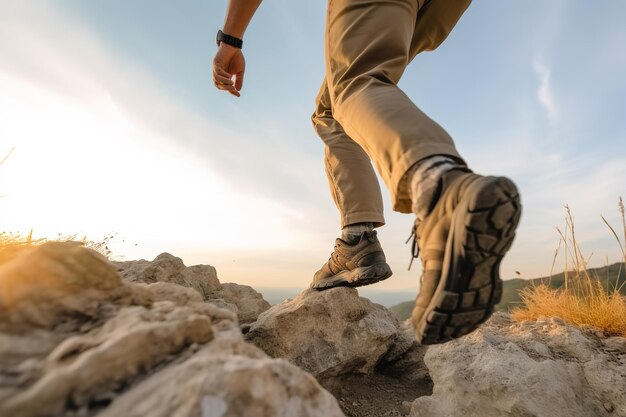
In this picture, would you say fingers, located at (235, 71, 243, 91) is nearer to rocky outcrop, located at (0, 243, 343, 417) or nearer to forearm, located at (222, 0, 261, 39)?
forearm, located at (222, 0, 261, 39)

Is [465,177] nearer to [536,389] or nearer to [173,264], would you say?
[536,389]

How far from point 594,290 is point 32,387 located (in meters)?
3.45

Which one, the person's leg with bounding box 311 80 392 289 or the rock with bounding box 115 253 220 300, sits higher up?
the person's leg with bounding box 311 80 392 289

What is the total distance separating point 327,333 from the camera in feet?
7.38

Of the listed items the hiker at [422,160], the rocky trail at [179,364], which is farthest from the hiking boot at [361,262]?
the hiker at [422,160]

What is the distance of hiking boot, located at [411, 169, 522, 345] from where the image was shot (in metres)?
1.02

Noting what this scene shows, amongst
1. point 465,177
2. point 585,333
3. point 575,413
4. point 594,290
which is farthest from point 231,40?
point 594,290

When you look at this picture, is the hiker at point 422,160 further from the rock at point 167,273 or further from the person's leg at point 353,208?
the rock at point 167,273

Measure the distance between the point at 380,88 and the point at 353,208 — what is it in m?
0.95

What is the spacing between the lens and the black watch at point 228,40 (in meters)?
2.12

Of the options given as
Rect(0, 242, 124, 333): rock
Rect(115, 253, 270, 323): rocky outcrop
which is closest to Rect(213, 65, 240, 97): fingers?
Rect(115, 253, 270, 323): rocky outcrop

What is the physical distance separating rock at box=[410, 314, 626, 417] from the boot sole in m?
0.49

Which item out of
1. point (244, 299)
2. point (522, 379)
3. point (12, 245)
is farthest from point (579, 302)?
point (12, 245)

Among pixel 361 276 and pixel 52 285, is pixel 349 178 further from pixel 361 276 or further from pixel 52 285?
pixel 52 285
